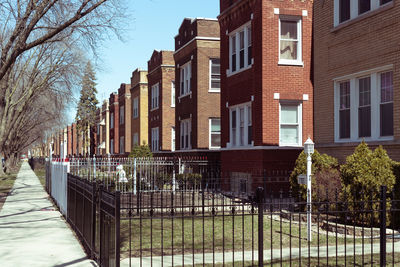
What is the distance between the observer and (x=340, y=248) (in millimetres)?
9977

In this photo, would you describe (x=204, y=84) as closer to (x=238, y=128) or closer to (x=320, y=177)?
(x=238, y=128)

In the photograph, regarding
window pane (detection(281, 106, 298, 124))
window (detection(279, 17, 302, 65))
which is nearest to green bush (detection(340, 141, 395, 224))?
window pane (detection(281, 106, 298, 124))

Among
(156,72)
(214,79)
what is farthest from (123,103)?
(214,79)

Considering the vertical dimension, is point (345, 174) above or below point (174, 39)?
below

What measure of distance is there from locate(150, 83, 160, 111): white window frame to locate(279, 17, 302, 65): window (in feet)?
56.7

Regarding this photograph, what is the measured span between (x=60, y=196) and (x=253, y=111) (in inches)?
329

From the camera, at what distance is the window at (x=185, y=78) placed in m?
29.3

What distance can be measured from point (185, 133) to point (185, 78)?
3.28 m

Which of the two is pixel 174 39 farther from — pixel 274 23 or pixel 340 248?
pixel 340 248

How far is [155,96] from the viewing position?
123ft

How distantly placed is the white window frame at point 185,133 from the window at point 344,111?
1422 cm

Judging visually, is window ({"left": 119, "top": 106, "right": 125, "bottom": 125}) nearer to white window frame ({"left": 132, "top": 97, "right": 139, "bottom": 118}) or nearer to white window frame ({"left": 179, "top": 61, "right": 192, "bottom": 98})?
white window frame ({"left": 132, "top": 97, "right": 139, "bottom": 118})

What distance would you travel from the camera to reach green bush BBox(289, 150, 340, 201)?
13.0 m

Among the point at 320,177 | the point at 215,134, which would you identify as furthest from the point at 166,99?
the point at 320,177
